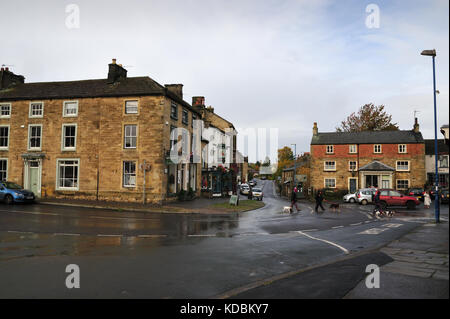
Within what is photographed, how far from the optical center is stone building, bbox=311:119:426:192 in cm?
4366

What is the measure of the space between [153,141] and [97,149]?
4.91m

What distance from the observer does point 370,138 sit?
46.5 metres

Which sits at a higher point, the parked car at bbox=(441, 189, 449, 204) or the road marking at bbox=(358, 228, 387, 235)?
the parked car at bbox=(441, 189, 449, 204)

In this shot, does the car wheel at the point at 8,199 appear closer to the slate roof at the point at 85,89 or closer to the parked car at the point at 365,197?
the slate roof at the point at 85,89

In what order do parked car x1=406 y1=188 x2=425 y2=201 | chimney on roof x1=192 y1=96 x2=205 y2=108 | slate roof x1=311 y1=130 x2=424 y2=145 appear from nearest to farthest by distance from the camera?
parked car x1=406 y1=188 x2=425 y2=201
chimney on roof x1=192 y1=96 x2=205 y2=108
slate roof x1=311 y1=130 x2=424 y2=145

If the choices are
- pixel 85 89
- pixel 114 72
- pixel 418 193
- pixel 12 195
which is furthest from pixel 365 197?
pixel 12 195

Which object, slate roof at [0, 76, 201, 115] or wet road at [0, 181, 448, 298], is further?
slate roof at [0, 76, 201, 115]

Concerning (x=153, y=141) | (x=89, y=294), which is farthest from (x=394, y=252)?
(x=153, y=141)

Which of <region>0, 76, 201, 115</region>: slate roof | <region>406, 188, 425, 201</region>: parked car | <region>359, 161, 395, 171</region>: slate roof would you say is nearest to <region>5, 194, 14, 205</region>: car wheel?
<region>0, 76, 201, 115</region>: slate roof

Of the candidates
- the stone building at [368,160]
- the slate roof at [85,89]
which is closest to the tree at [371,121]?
the stone building at [368,160]

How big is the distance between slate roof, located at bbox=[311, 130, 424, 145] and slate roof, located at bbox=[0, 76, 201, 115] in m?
26.0

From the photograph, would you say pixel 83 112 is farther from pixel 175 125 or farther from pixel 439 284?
pixel 439 284

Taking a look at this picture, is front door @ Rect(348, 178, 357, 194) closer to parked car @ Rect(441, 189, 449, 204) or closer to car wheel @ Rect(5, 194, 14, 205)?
parked car @ Rect(441, 189, 449, 204)
